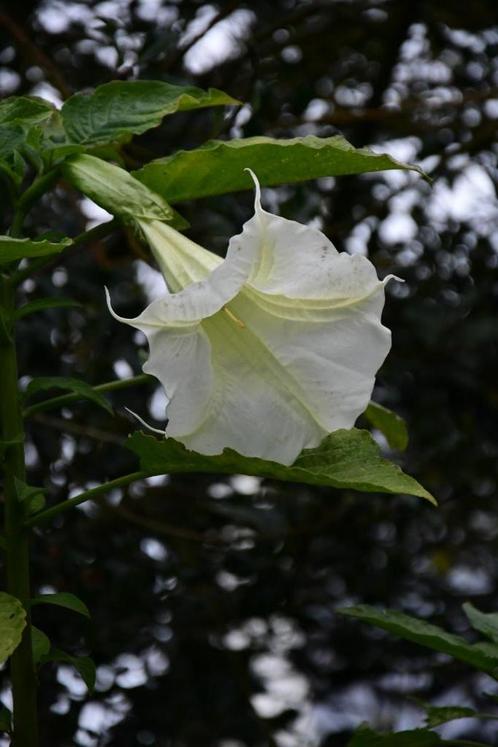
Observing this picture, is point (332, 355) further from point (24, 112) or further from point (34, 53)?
point (34, 53)

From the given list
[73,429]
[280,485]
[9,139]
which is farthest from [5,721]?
[280,485]

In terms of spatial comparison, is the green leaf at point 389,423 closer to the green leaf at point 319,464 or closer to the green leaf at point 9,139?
the green leaf at point 319,464

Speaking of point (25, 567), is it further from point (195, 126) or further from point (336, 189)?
point (336, 189)

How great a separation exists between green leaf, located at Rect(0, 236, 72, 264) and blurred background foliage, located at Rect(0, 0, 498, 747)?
0.86m

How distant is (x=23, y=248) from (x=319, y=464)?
0.33 meters

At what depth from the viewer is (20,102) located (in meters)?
1.06

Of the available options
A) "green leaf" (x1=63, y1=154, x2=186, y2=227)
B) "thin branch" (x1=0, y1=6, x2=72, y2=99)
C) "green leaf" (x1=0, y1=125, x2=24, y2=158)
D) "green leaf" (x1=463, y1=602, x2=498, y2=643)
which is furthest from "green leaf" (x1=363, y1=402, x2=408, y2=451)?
"thin branch" (x1=0, y1=6, x2=72, y2=99)

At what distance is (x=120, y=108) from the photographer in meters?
1.12

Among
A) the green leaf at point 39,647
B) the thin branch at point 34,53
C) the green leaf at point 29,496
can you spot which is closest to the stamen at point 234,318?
the green leaf at point 29,496

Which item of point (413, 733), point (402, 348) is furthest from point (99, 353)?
point (413, 733)

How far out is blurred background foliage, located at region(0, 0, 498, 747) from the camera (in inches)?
76.9

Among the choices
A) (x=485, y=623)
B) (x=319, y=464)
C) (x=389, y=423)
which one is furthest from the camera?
(x=389, y=423)

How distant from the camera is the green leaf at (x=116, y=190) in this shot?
39.5 inches

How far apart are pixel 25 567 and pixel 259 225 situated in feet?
1.41
